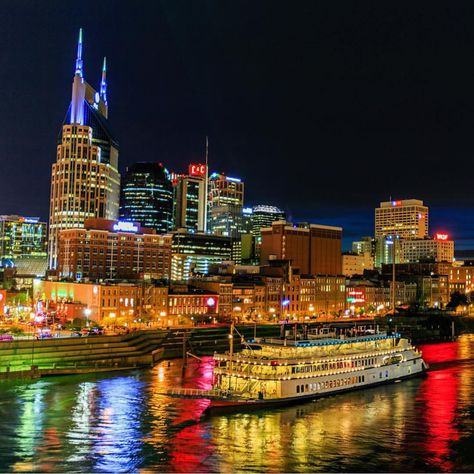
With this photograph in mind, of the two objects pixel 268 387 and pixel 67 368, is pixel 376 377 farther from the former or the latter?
pixel 67 368

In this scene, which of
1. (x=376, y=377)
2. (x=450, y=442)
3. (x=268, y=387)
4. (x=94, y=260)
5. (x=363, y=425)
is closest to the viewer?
(x=450, y=442)

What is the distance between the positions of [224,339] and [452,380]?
1692 inches

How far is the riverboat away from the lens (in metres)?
65.3

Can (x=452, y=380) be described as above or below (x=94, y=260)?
below

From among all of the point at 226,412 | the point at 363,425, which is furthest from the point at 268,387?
the point at 363,425

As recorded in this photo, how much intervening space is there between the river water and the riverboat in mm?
1702

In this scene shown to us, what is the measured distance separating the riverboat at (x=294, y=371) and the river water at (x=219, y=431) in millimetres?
1702

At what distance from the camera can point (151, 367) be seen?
90.1 m

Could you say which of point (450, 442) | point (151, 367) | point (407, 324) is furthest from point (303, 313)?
point (450, 442)

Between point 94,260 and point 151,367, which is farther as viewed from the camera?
point 94,260

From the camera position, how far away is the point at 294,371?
68812 millimetres

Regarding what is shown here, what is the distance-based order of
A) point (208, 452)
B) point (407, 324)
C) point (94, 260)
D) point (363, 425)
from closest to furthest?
1. point (208, 452)
2. point (363, 425)
3. point (407, 324)
4. point (94, 260)

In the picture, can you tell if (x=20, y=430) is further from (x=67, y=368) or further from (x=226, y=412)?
(x=67, y=368)

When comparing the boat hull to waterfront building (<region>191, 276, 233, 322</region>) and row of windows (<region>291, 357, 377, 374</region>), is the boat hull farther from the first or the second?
waterfront building (<region>191, 276, 233, 322</region>)
